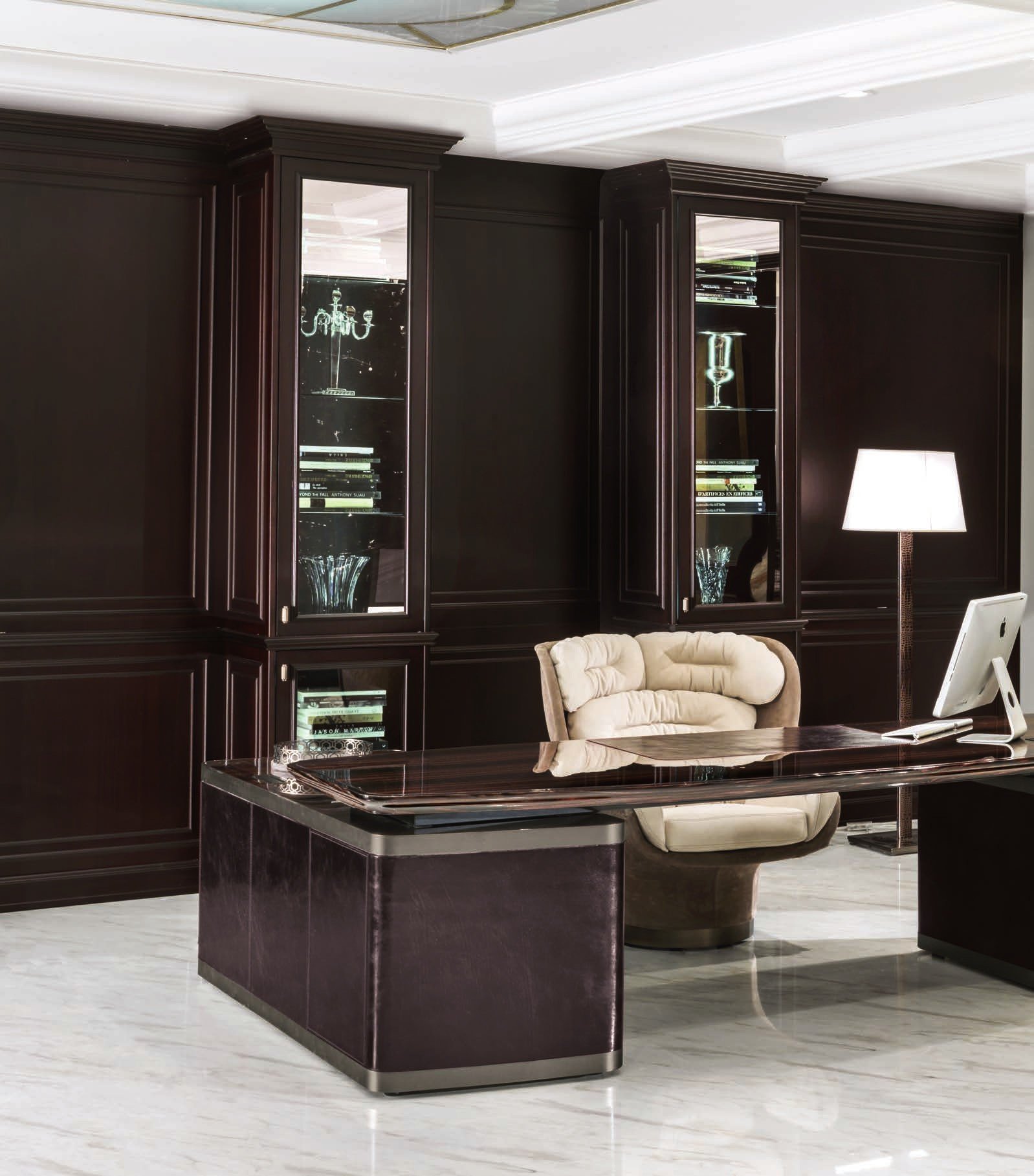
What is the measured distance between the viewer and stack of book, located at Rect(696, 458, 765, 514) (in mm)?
6316

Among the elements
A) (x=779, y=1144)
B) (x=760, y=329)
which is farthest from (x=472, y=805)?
(x=760, y=329)

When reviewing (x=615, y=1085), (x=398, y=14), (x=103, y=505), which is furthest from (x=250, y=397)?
(x=615, y=1085)

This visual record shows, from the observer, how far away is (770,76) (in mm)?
5180

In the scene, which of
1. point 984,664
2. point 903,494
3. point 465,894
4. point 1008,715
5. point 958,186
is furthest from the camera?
point 958,186

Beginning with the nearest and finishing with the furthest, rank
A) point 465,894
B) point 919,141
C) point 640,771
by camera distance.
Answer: point 465,894 → point 640,771 → point 919,141

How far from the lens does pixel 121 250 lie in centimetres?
570

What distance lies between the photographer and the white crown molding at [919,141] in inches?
235

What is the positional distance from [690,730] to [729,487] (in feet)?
4.06

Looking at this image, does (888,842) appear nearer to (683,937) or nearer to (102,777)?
(683,937)

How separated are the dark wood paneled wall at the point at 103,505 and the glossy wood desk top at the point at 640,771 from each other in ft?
5.55

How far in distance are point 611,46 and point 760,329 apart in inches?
63.9

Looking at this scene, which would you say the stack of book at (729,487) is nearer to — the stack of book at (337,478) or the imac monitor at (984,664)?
the stack of book at (337,478)

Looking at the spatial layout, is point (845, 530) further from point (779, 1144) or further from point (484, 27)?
point (779, 1144)

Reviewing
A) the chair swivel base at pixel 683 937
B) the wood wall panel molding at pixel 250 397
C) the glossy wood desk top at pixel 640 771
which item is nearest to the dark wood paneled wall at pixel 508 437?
the wood wall panel molding at pixel 250 397
